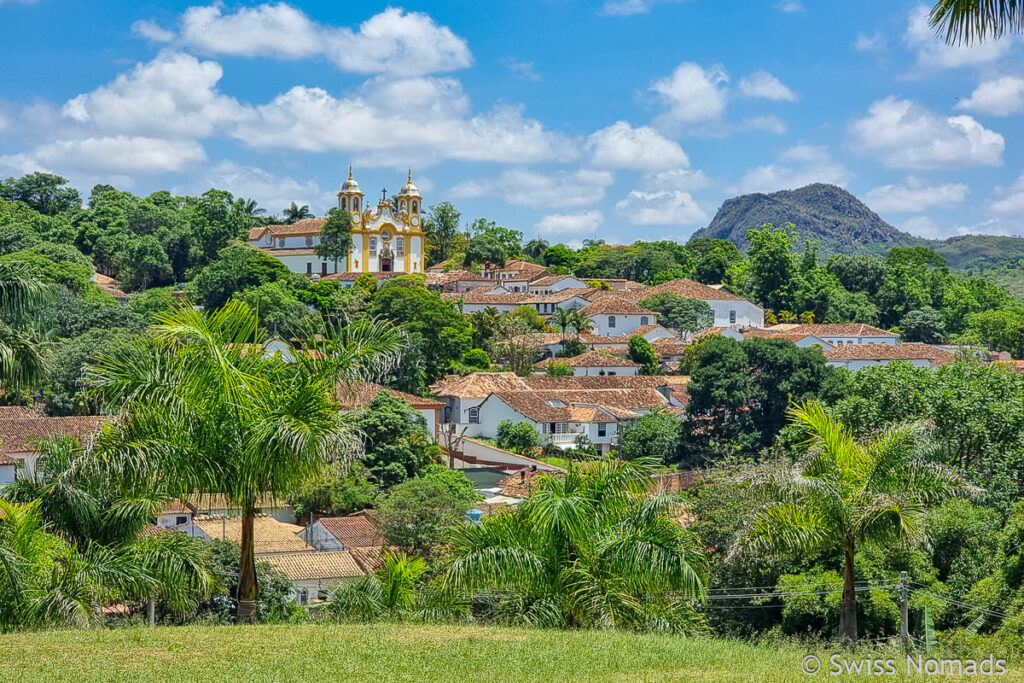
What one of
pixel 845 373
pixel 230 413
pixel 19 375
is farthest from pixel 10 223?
pixel 230 413

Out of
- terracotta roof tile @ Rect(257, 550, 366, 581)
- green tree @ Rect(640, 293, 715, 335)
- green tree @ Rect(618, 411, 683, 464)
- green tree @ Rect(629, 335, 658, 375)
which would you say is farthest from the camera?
green tree @ Rect(640, 293, 715, 335)

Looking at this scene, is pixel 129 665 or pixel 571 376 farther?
pixel 571 376

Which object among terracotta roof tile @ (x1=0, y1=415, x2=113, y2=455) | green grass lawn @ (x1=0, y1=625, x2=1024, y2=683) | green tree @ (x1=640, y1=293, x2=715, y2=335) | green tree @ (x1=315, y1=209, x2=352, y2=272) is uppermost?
green tree @ (x1=315, y1=209, x2=352, y2=272)

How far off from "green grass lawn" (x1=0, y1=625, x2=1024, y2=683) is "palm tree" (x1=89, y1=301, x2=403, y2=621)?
112 cm

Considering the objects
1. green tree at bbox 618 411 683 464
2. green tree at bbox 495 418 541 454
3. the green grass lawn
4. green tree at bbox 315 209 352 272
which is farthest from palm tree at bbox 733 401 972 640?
green tree at bbox 315 209 352 272

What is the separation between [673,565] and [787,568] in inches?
246

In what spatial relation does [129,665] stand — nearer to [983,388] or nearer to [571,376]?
[983,388]

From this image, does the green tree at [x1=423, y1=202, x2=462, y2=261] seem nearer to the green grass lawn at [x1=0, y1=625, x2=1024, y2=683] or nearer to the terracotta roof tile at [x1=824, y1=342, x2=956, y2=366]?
the terracotta roof tile at [x1=824, y1=342, x2=956, y2=366]

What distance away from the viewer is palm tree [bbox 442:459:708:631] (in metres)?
10.8

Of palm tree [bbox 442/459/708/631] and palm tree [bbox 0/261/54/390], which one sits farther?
palm tree [bbox 0/261/54/390]

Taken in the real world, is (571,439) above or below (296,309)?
below

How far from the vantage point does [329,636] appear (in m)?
9.38

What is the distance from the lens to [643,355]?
5462 cm

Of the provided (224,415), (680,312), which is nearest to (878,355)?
(680,312)
